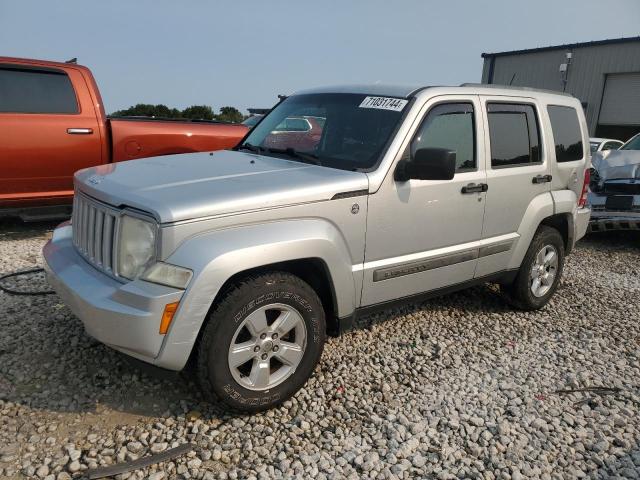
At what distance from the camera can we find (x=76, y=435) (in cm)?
273

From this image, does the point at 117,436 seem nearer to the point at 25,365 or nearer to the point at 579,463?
the point at 25,365

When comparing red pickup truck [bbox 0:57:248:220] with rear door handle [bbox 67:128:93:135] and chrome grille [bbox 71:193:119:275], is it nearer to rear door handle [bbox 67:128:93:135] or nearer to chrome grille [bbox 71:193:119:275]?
rear door handle [bbox 67:128:93:135]

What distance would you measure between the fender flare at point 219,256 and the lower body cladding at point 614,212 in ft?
19.3

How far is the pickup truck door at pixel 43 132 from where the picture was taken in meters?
5.76

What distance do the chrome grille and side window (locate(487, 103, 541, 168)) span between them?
276 cm

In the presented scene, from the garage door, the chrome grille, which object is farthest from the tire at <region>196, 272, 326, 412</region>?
the garage door

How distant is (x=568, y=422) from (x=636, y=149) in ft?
22.0

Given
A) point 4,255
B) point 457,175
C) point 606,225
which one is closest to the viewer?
point 457,175

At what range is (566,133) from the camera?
473 cm

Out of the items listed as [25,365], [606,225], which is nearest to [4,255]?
[25,365]

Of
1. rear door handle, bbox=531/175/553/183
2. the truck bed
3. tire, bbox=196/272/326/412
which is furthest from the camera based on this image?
the truck bed

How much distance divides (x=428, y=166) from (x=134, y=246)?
1756 millimetres

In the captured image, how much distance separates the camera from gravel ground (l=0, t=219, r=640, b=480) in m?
2.64

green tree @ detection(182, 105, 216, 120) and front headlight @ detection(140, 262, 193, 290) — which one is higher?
green tree @ detection(182, 105, 216, 120)
